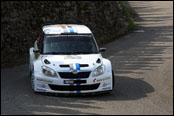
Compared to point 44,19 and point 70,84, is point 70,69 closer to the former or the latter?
point 70,84

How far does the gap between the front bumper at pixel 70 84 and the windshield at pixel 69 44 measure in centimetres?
126

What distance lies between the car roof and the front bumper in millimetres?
A: 2115

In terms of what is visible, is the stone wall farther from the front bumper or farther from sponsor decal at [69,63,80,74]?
the front bumper

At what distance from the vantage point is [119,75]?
49.9 ft

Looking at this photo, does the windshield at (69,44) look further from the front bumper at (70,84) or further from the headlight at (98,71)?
the front bumper at (70,84)

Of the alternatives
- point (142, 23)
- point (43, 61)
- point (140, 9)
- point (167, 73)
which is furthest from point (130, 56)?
point (140, 9)

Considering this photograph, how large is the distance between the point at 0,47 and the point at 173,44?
7803 millimetres

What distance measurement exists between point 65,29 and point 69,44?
83cm

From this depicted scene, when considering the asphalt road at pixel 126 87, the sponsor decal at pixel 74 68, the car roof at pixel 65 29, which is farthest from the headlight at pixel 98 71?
the car roof at pixel 65 29

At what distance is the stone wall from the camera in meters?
19.8

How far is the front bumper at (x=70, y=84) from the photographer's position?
38.2 feet

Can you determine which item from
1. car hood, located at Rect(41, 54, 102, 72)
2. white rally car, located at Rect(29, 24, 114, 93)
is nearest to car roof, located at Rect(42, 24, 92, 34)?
white rally car, located at Rect(29, 24, 114, 93)

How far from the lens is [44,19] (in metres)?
21.9

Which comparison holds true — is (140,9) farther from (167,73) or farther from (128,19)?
(167,73)
